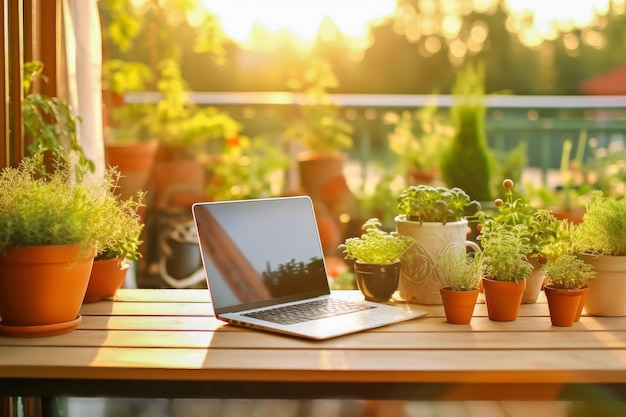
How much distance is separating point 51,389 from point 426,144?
3.41 m

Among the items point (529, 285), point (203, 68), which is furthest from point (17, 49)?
point (203, 68)

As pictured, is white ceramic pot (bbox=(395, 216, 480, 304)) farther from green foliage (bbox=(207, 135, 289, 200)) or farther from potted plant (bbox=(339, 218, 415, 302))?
green foliage (bbox=(207, 135, 289, 200))

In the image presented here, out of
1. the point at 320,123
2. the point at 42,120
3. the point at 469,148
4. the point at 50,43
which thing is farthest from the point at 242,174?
the point at 42,120

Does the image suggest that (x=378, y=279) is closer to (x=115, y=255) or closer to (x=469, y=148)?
(x=115, y=255)

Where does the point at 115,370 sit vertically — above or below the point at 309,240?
below

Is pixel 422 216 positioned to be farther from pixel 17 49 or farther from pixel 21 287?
pixel 17 49

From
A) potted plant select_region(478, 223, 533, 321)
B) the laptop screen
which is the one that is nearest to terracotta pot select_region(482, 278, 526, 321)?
potted plant select_region(478, 223, 533, 321)

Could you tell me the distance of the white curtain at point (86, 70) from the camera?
2459 mm

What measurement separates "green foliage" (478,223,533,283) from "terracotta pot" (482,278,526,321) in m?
0.02

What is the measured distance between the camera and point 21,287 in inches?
59.0

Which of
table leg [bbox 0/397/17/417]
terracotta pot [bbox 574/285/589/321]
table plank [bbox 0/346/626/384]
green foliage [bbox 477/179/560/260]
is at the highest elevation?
green foliage [bbox 477/179/560/260]

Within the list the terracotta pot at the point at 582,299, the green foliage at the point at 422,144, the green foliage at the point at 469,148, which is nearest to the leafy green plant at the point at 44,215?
the terracotta pot at the point at 582,299

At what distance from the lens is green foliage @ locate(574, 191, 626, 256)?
5.62ft

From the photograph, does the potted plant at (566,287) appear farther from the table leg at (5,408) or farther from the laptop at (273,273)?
the table leg at (5,408)
